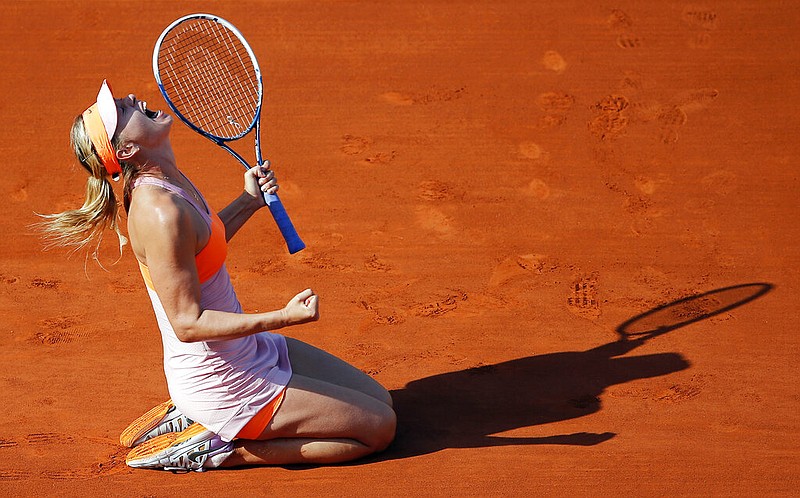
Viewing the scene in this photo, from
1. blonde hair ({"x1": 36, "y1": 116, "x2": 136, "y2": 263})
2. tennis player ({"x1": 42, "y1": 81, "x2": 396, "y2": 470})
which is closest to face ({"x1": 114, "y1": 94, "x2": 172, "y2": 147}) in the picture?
tennis player ({"x1": 42, "y1": 81, "x2": 396, "y2": 470})

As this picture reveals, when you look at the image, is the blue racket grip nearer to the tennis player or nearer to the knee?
the tennis player

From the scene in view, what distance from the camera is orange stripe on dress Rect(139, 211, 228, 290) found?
367 centimetres

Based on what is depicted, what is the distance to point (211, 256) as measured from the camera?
371 cm

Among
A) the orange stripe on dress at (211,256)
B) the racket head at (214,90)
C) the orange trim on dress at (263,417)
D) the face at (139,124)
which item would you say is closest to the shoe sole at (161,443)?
the orange trim on dress at (263,417)

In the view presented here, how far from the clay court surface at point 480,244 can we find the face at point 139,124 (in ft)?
4.66

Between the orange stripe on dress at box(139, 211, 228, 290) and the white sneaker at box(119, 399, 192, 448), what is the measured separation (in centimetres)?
66

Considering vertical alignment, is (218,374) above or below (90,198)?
below

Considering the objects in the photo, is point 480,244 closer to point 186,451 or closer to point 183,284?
point 186,451

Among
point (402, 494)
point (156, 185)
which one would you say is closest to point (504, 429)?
point (402, 494)

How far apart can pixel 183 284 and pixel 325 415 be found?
2.73 feet

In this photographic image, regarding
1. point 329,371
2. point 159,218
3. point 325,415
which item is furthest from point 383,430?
point 159,218

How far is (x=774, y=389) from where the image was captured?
4.48 meters

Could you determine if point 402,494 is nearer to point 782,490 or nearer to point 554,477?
point 554,477

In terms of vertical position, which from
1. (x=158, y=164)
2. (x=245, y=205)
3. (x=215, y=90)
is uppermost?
(x=215, y=90)
